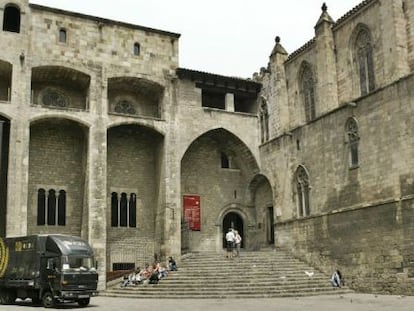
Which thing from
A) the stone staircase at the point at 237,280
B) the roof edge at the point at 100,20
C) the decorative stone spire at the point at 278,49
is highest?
the roof edge at the point at 100,20

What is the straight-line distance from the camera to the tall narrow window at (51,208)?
1043 inches

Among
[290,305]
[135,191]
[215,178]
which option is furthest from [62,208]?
[290,305]

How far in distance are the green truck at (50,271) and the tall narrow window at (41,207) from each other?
20.8 ft

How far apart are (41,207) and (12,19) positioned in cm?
889

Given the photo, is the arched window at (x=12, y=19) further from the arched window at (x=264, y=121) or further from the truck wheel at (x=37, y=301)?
the arched window at (x=264, y=121)

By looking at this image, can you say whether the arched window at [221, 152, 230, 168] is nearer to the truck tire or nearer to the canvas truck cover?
the canvas truck cover

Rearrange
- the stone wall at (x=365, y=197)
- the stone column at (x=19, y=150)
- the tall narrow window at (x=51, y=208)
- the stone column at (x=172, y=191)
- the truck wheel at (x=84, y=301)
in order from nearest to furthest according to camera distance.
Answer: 1. the truck wheel at (x=84, y=301)
2. the stone wall at (x=365, y=197)
3. the stone column at (x=19, y=150)
4. the tall narrow window at (x=51, y=208)
5. the stone column at (x=172, y=191)

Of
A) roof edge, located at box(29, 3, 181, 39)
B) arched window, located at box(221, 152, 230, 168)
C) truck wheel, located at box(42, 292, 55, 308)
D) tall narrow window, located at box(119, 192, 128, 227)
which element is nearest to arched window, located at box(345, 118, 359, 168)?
arched window, located at box(221, 152, 230, 168)

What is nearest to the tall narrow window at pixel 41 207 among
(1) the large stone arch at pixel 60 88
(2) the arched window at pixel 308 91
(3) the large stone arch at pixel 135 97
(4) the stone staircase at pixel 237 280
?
(1) the large stone arch at pixel 60 88

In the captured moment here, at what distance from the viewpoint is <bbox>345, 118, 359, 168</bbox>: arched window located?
75.4 feet

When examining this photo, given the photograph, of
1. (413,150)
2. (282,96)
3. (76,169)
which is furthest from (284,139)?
(76,169)

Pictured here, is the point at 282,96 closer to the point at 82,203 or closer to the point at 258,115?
the point at 258,115

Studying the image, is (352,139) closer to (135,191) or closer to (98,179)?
(135,191)

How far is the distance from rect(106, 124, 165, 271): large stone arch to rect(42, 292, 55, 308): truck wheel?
29.0ft
